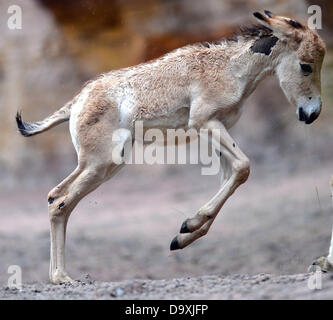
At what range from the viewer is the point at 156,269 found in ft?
40.2

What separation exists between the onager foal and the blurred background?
21.6 feet

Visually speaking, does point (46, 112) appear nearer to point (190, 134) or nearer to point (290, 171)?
point (290, 171)

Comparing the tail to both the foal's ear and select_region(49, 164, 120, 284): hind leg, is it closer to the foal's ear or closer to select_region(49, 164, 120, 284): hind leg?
select_region(49, 164, 120, 284): hind leg

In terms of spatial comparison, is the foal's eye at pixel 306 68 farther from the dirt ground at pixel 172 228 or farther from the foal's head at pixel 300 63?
the dirt ground at pixel 172 228

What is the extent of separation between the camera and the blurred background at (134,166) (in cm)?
1527

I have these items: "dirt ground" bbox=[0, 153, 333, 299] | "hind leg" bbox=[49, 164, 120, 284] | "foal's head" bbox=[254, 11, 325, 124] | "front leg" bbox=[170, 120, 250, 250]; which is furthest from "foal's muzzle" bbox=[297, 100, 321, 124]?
"dirt ground" bbox=[0, 153, 333, 299]

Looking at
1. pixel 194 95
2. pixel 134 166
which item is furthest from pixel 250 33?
pixel 134 166

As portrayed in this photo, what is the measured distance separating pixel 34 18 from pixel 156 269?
9.58 meters

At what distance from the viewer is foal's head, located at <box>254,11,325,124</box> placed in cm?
758

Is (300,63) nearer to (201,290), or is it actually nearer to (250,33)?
(250,33)

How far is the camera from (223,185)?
7.47 metres

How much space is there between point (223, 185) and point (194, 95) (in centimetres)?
110

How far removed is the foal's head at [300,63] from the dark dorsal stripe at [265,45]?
3.1 inches

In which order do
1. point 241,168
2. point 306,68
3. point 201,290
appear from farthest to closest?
point 306,68, point 241,168, point 201,290
